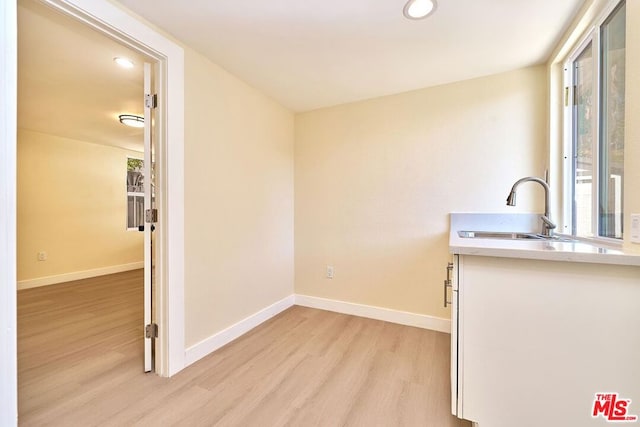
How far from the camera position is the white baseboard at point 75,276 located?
3771 millimetres

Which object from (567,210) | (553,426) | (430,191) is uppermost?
(430,191)

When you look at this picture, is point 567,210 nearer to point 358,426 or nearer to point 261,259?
point 358,426

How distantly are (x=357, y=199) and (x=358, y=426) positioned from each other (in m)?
1.90

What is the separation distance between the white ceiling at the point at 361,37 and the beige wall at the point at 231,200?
0.30 meters

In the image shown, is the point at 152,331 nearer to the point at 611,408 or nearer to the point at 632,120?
the point at 611,408

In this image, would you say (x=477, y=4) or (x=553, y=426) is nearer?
(x=553, y=426)

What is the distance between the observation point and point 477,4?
4.82ft

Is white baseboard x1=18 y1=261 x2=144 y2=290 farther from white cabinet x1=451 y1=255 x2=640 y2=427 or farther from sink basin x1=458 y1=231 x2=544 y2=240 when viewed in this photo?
sink basin x1=458 y1=231 x2=544 y2=240

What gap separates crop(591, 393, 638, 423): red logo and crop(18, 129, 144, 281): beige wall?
19.5 feet

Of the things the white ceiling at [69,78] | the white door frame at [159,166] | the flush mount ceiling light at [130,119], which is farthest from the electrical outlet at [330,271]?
the flush mount ceiling light at [130,119]

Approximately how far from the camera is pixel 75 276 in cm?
428

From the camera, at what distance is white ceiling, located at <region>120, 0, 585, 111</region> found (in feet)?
4.91

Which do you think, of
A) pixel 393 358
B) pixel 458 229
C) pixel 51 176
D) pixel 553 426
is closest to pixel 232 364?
pixel 393 358

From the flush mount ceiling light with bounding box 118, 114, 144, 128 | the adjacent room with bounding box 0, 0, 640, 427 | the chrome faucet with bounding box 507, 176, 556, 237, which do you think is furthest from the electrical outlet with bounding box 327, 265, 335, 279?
the flush mount ceiling light with bounding box 118, 114, 144, 128
